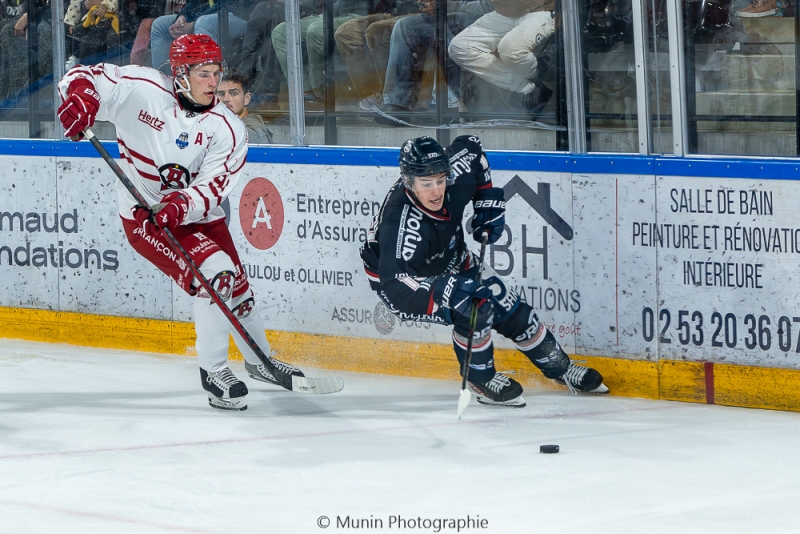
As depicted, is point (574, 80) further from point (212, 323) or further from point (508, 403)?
point (212, 323)

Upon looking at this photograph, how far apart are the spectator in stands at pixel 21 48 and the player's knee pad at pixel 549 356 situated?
2.87 meters

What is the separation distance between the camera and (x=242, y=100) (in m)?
5.65

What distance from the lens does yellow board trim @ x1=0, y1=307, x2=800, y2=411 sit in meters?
4.51

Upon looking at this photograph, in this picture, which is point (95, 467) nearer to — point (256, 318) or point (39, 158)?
point (256, 318)

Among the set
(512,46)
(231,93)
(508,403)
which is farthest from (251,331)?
(512,46)

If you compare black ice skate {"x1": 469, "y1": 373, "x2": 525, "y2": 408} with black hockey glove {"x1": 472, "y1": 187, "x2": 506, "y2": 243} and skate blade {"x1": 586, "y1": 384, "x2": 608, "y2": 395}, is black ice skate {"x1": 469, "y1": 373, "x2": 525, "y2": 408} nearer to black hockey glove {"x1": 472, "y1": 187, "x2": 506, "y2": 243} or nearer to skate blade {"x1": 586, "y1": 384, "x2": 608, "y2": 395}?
skate blade {"x1": 586, "y1": 384, "x2": 608, "y2": 395}

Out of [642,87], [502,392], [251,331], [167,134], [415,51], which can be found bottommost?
[502,392]

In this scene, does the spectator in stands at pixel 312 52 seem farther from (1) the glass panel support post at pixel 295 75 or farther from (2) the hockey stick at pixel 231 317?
(2) the hockey stick at pixel 231 317

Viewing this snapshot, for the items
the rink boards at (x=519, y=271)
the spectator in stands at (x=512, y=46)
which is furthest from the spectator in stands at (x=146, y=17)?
the spectator in stands at (x=512, y=46)

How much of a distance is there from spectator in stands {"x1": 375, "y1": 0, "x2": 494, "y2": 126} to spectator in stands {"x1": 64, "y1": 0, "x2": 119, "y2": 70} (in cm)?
→ 145

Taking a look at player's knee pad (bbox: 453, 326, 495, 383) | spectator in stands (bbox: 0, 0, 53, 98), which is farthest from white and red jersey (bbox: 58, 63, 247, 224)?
spectator in stands (bbox: 0, 0, 53, 98)

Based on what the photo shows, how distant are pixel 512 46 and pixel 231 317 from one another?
1.52 metres

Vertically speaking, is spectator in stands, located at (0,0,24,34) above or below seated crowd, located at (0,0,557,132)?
above

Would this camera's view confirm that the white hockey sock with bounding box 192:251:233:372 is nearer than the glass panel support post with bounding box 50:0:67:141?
Yes
